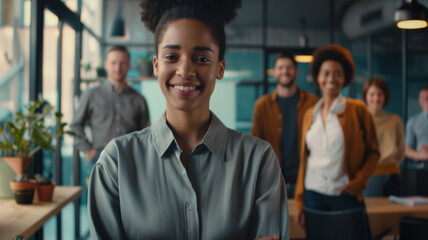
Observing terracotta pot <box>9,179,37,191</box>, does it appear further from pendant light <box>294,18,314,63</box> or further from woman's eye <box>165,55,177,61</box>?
pendant light <box>294,18,314,63</box>

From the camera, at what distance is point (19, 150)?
2.16 meters

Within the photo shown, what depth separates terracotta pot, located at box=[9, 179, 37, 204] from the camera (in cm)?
203

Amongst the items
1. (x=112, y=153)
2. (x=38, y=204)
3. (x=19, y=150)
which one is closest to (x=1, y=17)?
(x=19, y=150)

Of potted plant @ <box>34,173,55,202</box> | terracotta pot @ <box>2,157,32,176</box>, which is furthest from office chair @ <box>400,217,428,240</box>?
terracotta pot @ <box>2,157,32,176</box>

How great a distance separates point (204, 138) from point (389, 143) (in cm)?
298

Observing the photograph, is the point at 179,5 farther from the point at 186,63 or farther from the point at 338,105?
the point at 338,105

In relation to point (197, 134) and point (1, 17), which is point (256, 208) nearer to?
point (197, 134)

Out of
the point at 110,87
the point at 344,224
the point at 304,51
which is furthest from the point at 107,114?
the point at 304,51

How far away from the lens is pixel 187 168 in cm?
110

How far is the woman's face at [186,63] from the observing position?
38.6 inches

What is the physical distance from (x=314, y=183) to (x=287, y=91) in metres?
1.14

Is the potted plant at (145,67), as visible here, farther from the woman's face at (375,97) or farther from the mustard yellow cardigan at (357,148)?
the mustard yellow cardigan at (357,148)

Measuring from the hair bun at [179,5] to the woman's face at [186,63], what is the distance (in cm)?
6

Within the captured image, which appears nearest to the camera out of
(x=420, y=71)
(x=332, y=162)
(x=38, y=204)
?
(x=38, y=204)
